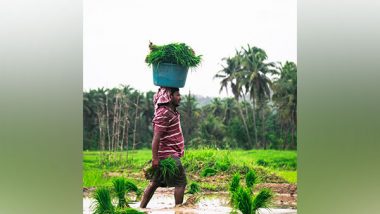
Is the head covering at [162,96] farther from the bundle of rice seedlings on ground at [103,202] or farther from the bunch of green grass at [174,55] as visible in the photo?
the bundle of rice seedlings on ground at [103,202]

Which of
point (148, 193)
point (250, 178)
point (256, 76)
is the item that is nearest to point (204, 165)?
point (250, 178)

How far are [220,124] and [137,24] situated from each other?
120 centimetres

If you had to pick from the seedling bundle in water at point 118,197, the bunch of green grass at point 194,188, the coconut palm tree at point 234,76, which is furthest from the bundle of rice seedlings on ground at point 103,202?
the coconut palm tree at point 234,76

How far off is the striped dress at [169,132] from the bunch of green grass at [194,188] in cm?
29

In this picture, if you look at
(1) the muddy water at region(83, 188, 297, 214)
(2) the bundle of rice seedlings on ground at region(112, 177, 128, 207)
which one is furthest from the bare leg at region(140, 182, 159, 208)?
(2) the bundle of rice seedlings on ground at region(112, 177, 128, 207)

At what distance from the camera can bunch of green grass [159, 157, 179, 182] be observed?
5.10 meters

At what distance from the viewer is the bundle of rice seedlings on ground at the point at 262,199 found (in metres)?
5.03

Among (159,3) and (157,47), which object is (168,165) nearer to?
(157,47)

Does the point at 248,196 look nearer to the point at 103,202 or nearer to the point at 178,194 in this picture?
the point at 178,194

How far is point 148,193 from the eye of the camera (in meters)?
5.14
